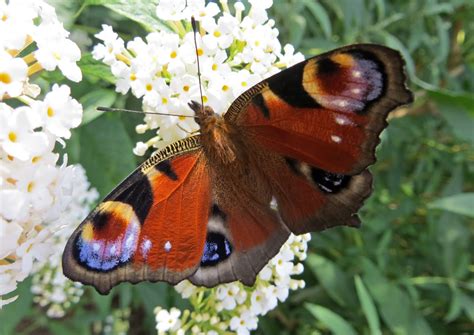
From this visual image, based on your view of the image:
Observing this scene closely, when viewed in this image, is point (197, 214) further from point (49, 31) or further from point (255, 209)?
point (49, 31)

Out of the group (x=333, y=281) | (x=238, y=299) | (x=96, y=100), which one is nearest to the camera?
(x=238, y=299)

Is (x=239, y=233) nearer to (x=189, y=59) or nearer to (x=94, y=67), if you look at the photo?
(x=189, y=59)

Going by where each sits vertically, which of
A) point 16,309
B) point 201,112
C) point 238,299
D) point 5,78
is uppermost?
point 5,78

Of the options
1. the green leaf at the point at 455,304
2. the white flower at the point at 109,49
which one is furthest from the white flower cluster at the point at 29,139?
the green leaf at the point at 455,304

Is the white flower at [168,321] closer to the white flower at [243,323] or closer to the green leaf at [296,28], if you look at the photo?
the white flower at [243,323]

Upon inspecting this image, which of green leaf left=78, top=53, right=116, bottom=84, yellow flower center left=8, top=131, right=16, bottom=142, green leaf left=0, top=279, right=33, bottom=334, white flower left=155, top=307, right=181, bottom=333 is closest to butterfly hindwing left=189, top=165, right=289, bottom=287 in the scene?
white flower left=155, top=307, right=181, bottom=333

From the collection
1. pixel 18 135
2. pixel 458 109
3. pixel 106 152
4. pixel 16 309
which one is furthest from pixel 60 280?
pixel 458 109

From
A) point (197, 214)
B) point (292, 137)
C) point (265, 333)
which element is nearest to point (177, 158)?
point (197, 214)
